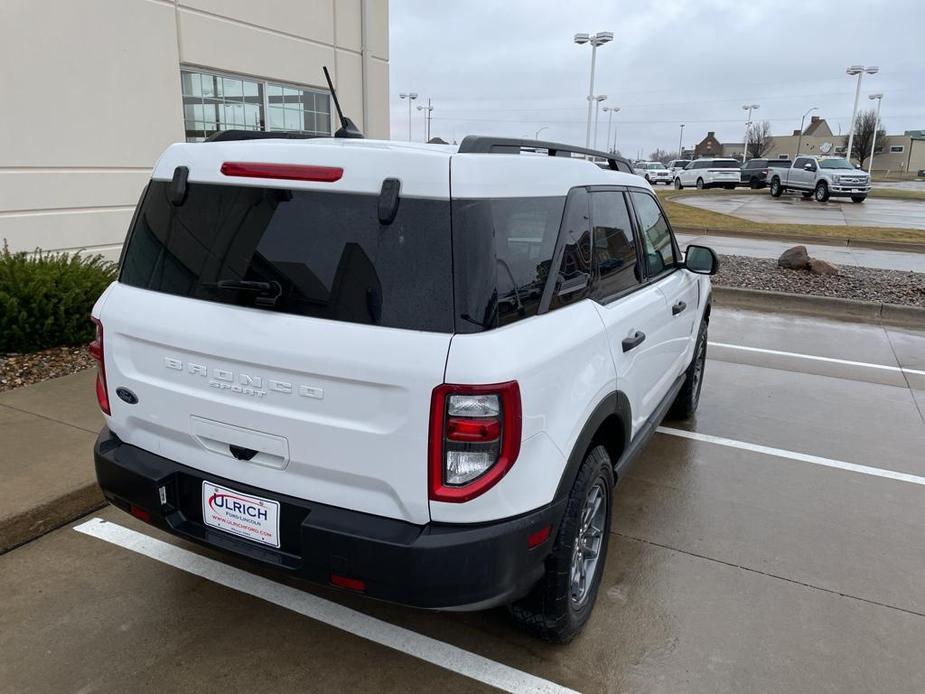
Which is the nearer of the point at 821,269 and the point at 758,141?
the point at 821,269

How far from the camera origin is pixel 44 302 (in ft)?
18.6

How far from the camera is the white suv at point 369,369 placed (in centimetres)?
210

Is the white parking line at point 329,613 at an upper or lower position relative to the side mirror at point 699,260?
lower

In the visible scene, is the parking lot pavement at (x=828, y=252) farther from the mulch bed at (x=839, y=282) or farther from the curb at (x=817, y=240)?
the mulch bed at (x=839, y=282)

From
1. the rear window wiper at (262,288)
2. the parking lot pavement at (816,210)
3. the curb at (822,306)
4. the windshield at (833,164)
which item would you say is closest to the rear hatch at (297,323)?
the rear window wiper at (262,288)

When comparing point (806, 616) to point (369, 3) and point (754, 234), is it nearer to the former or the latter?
point (369, 3)

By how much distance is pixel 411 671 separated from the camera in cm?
264

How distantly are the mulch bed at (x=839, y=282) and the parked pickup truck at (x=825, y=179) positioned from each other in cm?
2000

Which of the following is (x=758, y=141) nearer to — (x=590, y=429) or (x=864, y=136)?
(x=864, y=136)

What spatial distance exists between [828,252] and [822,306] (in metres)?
6.23

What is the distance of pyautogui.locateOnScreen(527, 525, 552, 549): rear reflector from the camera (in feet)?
7.37

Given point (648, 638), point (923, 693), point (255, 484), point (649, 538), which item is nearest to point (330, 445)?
point (255, 484)

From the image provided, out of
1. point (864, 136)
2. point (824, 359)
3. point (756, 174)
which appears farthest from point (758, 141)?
point (824, 359)

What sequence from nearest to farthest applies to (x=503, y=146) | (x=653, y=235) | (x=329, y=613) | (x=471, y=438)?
(x=471, y=438) < (x=503, y=146) < (x=329, y=613) < (x=653, y=235)
